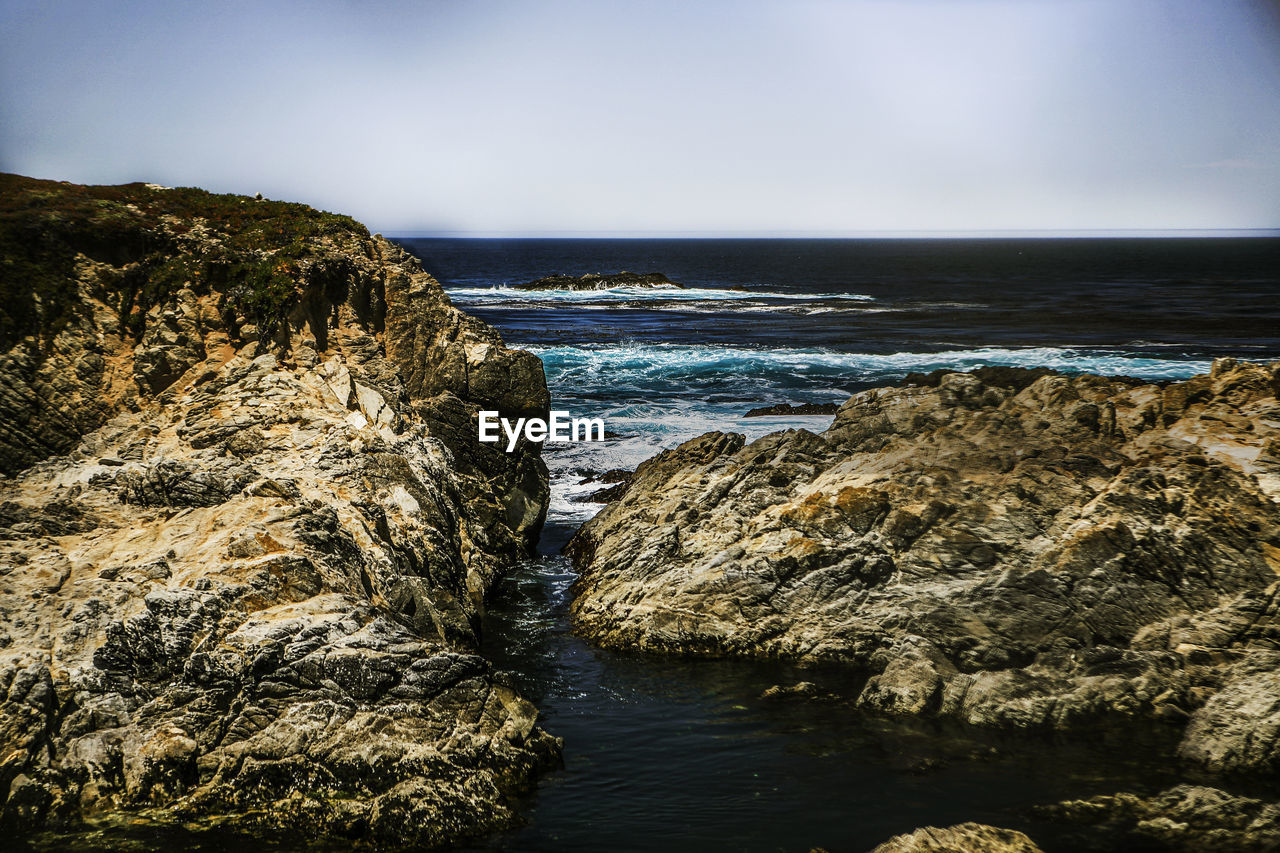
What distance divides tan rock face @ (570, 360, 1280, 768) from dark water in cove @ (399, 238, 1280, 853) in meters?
0.65

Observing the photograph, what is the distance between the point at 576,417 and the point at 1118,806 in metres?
26.2

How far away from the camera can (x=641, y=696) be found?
12.1 m

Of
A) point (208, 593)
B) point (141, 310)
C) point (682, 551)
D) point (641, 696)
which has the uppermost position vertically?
point (141, 310)

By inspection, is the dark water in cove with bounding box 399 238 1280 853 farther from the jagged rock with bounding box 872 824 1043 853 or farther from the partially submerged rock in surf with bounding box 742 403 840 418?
the partially submerged rock in surf with bounding box 742 403 840 418

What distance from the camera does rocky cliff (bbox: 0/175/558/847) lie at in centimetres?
871

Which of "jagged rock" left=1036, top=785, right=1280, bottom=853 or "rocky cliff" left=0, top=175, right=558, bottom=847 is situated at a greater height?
"rocky cliff" left=0, top=175, right=558, bottom=847

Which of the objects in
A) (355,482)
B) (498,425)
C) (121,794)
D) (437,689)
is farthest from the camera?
(498,425)

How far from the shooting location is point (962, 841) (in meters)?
A: 7.91

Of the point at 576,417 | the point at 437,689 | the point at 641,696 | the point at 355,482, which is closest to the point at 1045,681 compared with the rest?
the point at 641,696

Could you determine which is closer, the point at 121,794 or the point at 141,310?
the point at 121,794

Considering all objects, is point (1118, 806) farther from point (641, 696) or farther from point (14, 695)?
point (14, 695)

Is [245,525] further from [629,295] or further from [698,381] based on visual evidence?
[629,295]

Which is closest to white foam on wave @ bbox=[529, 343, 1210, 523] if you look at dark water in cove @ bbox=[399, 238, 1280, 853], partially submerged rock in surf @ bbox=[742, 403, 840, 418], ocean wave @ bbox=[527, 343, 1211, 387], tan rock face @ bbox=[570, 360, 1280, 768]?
ocean wave @ bbox=[527, 343, 1211, 387]

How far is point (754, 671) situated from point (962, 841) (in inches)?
197
